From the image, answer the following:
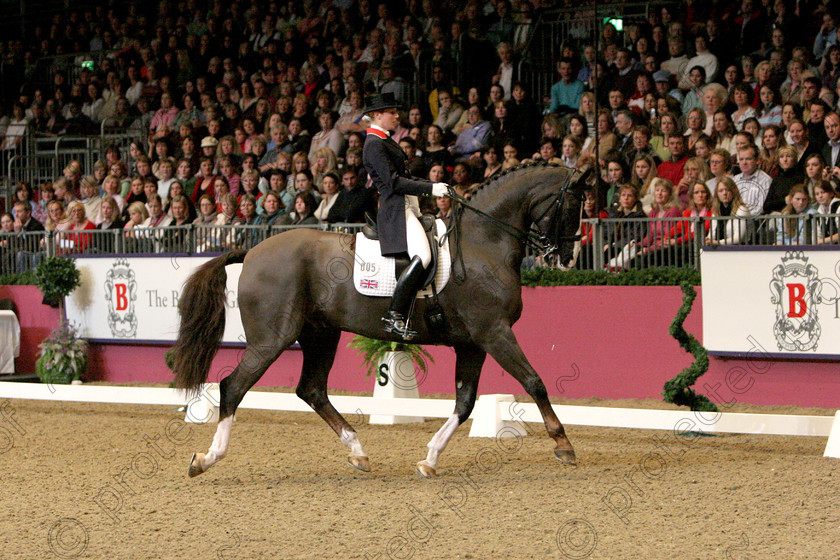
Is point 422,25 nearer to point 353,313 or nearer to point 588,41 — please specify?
point 588,41

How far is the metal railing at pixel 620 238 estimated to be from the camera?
25.8ft

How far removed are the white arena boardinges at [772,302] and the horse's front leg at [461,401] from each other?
268 cm

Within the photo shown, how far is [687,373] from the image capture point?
7066mm

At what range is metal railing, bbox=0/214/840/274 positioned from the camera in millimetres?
7871

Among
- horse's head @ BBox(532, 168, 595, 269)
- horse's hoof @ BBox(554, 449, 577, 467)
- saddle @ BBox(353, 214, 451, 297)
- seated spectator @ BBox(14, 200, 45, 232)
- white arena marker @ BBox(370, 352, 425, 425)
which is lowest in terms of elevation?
white arena marker @ BBox(370, 352, 425, 425)

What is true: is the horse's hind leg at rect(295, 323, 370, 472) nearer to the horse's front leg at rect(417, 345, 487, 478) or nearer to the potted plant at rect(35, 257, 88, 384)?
the horse's front leg at rect(417, 345, 487, 478)

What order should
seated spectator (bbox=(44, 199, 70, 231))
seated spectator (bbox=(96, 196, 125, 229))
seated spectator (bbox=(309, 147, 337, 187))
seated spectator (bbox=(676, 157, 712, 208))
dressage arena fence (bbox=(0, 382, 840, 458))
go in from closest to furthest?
dressage arena fence (bbox=(0, 382, 840, 458)) → seated spectator (bbox=(676, 157, 712, 208)) → seated spectator (bbox=(309, 147, 337, 187)) → seated spectator (bbox=(96, 196, 125, 229)) → seated spectator (bbox=(44, 199, 70, 231))

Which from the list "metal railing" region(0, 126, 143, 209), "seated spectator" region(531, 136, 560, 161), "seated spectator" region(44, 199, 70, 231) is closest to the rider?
"seated spectator" region(531, 136, 560, 161)

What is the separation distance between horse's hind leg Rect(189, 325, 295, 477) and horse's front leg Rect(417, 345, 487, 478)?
108 centimetres

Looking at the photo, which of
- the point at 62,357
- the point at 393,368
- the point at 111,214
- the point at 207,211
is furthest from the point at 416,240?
the point at 111,214

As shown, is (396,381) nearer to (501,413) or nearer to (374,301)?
(501,413)

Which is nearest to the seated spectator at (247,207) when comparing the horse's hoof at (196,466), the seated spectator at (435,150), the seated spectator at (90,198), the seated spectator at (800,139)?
the seated spectator at (435,150)

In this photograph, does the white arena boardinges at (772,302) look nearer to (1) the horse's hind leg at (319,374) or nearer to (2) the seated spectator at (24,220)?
(1) the horse's hind leg at (319,374)

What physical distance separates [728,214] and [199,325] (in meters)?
4.51
